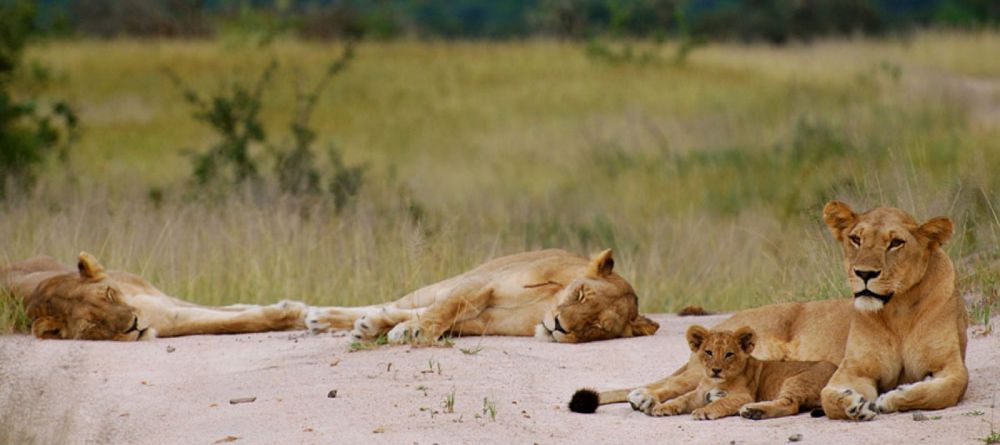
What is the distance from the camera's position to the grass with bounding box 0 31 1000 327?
10.8 meters

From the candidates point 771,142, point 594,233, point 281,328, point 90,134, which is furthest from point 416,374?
point 90,134

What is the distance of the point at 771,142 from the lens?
19266 millimetres

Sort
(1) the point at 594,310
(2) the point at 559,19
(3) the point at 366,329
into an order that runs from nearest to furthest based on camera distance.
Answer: (1) the point at 594,310
(3) the point at 366,329
(2) the point at 559,19

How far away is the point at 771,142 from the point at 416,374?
1232 cm

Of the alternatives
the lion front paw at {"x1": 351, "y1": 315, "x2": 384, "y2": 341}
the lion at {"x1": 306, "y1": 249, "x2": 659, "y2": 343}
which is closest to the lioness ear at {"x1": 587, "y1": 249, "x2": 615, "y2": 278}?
Answer: the lion at {"x1": 306, "y1": 249, "x2": 659, "y2": 343}

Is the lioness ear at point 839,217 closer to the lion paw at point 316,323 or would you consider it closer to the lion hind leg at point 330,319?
the lion hind leg at point 330,319

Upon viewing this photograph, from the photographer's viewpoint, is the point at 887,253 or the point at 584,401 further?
the point at 584,401

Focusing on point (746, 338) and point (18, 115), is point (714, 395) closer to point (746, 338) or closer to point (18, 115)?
point (746, 338)

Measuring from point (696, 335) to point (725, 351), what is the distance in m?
0.20

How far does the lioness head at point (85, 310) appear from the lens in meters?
8.98

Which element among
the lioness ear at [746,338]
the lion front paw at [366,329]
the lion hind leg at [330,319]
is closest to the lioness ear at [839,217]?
the lioness ear at [746,338]

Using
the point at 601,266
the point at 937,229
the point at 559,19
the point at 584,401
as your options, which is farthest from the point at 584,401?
the point at 559,19


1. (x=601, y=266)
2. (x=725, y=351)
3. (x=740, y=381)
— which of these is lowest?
(x=740, y=381)

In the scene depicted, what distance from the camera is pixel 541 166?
19781mm
